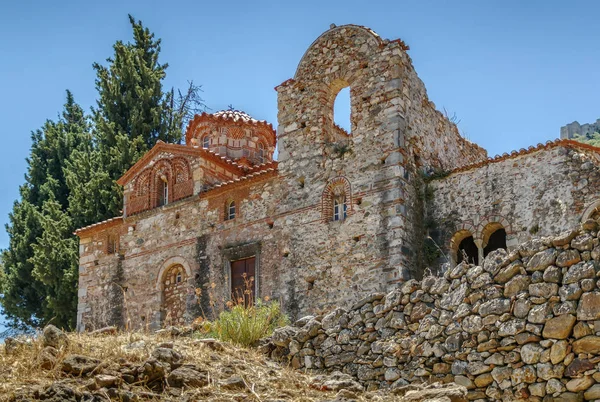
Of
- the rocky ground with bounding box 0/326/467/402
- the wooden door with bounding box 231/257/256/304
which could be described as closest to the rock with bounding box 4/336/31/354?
the rocky ground with bounding box 0/326/467/402

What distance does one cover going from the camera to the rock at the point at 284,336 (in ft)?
36.0

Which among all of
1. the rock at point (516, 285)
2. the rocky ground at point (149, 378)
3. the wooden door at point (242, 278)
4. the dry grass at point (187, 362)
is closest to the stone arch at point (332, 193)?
the wooden door at point (242, 278)

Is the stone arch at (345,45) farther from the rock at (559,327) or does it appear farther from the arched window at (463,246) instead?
the rock at (559,327)

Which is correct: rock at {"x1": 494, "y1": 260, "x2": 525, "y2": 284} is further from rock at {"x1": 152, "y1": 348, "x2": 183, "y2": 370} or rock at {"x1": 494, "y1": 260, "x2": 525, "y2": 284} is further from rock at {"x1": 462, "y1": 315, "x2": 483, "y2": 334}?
rock at {"x1": 152, "y1": 348, "x2": 183, "y2": 370}

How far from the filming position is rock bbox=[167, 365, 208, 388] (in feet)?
28.5

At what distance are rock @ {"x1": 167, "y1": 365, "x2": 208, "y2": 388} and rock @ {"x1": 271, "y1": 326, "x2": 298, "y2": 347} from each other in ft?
7.08

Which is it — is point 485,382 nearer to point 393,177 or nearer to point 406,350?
point 406,350

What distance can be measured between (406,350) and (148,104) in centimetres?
1965

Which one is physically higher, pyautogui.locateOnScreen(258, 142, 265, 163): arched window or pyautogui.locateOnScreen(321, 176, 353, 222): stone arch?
pyautogui.locateOnScreen(258, 142, 265, 163): arched window

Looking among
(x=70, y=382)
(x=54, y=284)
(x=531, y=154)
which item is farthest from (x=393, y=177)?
(x=54, y=284)

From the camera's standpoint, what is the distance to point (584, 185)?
15578 millimetres

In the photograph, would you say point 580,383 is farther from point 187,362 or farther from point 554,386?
point 187,362

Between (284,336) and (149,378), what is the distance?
279 cm

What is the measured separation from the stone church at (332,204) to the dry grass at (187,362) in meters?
4.99
